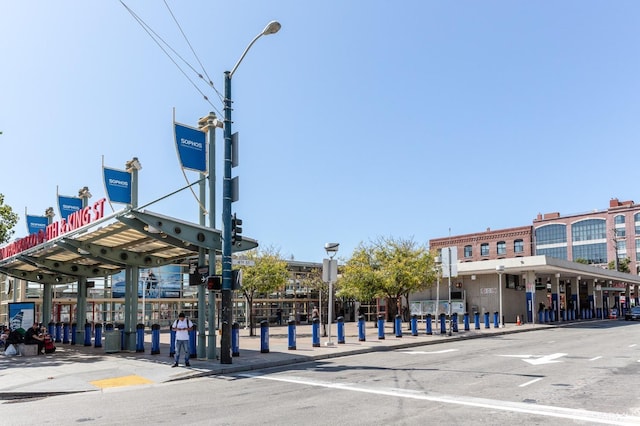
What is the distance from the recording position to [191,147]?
17.2 metres

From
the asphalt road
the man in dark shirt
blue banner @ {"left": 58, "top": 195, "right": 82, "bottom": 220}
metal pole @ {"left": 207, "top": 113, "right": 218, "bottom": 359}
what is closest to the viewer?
the asphalt road

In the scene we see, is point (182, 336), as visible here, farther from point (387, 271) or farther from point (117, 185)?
point (387, 271)

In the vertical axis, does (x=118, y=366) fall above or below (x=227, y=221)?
below

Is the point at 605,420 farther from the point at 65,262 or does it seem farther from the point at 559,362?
the point at 65,262

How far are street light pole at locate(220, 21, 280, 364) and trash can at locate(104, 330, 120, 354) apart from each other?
624 centimetres

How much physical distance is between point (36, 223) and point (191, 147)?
14488 millimetres

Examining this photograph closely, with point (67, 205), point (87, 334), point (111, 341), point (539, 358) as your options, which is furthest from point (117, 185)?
point (539, 358)

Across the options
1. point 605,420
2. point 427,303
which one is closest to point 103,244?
point 605,420

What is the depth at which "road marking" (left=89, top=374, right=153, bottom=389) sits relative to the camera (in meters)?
13.1

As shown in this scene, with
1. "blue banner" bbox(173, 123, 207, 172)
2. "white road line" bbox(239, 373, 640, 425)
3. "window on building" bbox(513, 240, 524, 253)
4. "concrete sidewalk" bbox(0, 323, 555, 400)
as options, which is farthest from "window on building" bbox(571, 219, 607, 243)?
"white road line" bbox(239, 373, 640, 425)

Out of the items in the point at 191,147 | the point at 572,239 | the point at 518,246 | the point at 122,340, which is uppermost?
the point at 572,239

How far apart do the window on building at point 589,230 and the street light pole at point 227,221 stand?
94.4 meters

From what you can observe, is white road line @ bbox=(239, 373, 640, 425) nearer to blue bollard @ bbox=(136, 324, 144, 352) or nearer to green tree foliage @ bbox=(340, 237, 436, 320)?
blue bollard @ bbox=(136, 324, 144, 352)

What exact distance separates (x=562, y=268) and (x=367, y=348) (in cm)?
2442
